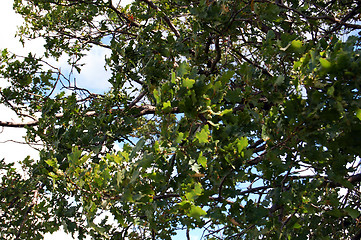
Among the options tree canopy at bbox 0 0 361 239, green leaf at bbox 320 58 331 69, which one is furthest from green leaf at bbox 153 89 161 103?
green leaf at bbox 320 58 331 69

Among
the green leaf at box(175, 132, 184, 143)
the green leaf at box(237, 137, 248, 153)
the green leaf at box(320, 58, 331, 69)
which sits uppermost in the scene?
the green leaf at box(320, 58, 331, 69)

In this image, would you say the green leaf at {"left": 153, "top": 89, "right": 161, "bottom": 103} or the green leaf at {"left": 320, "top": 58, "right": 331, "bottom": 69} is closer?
the green leaf at {"left": 320, "top": 58, "right": 331, "bottom": 69}

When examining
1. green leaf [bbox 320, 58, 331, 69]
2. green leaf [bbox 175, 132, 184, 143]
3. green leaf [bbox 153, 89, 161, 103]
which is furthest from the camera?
green leaf [bbox 153, 89, 161, 103]

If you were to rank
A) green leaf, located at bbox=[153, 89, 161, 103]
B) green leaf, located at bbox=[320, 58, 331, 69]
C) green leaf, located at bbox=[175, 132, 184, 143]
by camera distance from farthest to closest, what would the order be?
green leaf, located at bbox=[153, 89, 161, 103] → green leaf, located at bbox=[175, 132, 184, 143] → green leaf, located at bbox=[320, 58, 331, 69]

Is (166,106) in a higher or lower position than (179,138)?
higher

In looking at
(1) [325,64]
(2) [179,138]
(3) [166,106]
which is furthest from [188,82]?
(1) [325,64]

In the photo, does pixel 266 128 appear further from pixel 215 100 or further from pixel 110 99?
pixel 110 99

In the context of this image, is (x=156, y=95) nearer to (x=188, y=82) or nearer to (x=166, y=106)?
(x=166, y=106)

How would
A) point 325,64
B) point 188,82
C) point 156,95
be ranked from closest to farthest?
point 325,64 → point 188,82 → point 156,95

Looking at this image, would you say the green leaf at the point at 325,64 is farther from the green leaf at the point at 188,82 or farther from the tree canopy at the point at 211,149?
the green leaf at the point at 188,82

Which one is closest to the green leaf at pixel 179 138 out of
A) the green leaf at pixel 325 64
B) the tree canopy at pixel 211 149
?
the tree canopy at pixel 211 149

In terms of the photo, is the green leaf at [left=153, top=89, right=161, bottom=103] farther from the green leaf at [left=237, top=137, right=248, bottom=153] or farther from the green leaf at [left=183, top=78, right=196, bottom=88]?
the green leaf at [left=237, top=137, right=248, bottom=153]

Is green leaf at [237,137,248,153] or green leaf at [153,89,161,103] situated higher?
green leaf at [153,89,161,103]

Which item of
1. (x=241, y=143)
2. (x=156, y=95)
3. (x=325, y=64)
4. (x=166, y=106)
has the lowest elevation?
(x=241, y=143)
